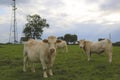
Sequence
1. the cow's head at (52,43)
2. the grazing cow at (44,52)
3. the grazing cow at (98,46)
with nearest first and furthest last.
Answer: the cow's head at (52,43) < the grazing cow at (44,52) < the grazing cow at (98,46)

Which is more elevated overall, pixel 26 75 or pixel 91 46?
pixel 91 46

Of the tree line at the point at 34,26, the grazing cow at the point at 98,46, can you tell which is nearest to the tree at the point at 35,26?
the tree line at the point at 34,26

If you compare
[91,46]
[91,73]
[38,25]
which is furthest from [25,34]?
[91,73]

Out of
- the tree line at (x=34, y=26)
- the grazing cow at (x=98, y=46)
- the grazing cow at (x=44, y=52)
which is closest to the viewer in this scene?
the grazing cow at (x=44, y=52)

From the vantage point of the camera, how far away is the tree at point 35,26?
104m

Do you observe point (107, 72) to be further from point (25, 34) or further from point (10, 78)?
point (25, 34)

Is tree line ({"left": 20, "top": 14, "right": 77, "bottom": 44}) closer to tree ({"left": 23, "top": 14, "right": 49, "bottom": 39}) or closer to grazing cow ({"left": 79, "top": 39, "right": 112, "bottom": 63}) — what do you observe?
tree ({"left": 23, "top": 14, "right": 49, "bottom": 39})

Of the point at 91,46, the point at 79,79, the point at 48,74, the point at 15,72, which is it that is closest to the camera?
the point at 79,79

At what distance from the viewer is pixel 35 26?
109m

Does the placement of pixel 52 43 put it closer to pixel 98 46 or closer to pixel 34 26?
pixel 98 46

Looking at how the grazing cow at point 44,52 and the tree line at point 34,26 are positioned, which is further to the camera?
the tree line at point 34,26

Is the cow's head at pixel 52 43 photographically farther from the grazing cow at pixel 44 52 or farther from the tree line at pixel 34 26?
the tree line at pixel 34 26

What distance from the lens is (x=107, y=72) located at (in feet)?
62.7

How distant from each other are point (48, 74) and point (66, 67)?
3.21 meters
